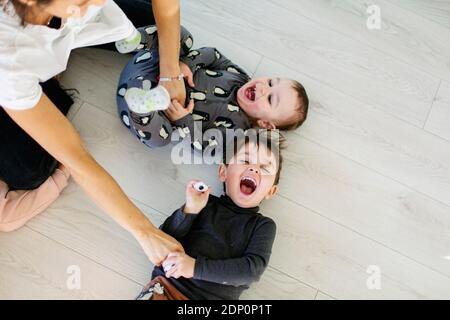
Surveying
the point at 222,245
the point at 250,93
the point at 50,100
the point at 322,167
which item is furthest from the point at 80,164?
the point at 322,167

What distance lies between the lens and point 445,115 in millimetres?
1343

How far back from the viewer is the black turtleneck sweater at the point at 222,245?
1.00m

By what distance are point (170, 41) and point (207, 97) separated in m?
0.20

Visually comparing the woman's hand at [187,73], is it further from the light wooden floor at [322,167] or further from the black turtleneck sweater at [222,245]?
the black turtleneck sweater at [222,245]

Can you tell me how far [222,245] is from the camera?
1053mm

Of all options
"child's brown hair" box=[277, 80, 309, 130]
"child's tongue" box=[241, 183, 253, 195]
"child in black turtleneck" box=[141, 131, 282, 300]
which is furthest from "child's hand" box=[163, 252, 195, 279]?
"child's brown hair" box=[277, 80, 309, 130]

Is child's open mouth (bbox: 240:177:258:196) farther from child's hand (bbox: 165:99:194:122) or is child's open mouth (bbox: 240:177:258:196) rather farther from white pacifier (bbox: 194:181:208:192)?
child's hand (bbox: 165:99:194:122)

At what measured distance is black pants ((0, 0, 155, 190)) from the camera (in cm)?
94

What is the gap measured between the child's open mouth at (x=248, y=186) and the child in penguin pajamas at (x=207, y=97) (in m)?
0.13

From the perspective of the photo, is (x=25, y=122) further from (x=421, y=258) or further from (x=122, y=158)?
(x=421, y=258)

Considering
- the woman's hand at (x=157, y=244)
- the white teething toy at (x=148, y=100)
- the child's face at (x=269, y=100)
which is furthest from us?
the child's face at (x=269, y=100)

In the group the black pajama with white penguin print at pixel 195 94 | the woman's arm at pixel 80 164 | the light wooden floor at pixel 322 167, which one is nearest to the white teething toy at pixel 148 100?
the black pajama with white penguin print at pixel 195 94

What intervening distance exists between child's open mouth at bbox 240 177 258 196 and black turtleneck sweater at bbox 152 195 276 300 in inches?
1.8
